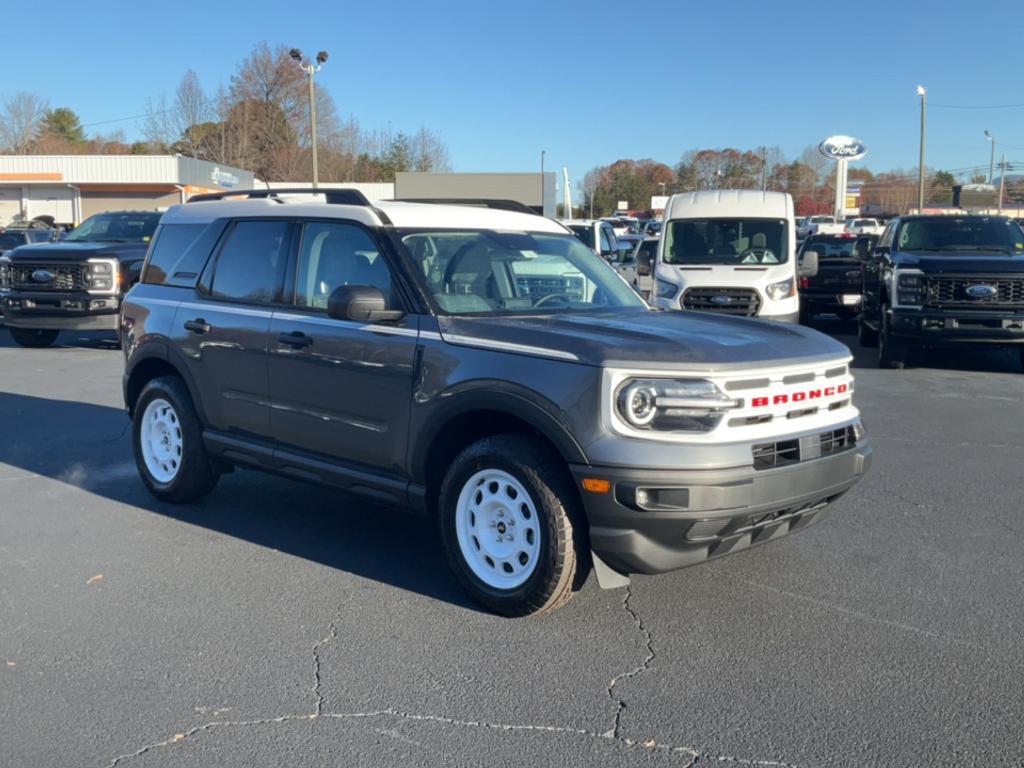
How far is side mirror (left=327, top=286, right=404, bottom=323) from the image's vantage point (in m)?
4.79

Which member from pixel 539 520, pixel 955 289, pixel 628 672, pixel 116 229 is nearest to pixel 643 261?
pixel 955 289

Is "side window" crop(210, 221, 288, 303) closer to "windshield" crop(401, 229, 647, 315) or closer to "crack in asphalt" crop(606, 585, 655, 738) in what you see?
"windshield" crop(401, 229, 647, 315)

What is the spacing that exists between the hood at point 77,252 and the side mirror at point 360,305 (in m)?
10.1

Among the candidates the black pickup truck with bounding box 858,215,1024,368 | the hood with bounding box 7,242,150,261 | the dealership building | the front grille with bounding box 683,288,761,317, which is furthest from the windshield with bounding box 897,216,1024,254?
the dealership building

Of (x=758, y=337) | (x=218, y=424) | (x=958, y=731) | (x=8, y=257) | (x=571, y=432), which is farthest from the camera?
(x=8, y=257)

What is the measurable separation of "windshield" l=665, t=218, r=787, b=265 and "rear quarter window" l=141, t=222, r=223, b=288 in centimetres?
875

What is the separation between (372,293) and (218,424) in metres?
1.72

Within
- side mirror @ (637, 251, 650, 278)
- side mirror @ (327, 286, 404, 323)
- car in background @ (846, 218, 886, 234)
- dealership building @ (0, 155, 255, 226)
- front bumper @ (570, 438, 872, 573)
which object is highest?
dealership building @ (0, 155, 255, 226)

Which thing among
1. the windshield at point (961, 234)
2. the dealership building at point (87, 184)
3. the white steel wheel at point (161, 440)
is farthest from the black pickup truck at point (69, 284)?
the dealership building at point (87, 184)

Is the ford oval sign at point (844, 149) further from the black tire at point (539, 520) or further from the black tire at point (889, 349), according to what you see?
the black tire at point (539, 520)

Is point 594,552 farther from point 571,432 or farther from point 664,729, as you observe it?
point 664,729

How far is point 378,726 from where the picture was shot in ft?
11.6

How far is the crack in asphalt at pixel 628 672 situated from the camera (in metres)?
3.57

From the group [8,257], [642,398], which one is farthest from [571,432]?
[8,257]
